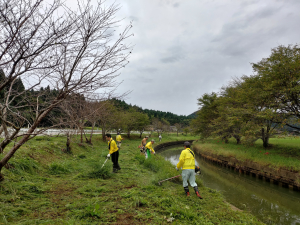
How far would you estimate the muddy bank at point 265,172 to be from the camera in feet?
30.9

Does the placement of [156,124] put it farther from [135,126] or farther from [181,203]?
[181,203]

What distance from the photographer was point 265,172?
1130cm

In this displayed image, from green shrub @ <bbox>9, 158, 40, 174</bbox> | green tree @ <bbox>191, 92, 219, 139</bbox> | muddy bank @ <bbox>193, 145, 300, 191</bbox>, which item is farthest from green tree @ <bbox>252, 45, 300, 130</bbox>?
green tree @ <bbox>191, 92, 219, 139</bbox>

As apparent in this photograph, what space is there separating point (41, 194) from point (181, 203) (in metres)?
3.54

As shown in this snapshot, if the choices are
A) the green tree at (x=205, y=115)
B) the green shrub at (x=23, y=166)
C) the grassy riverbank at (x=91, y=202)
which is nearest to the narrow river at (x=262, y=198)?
the grassy riverbank at (x=91, y=202)

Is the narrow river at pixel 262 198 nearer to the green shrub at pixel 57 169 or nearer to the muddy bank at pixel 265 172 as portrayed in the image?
the muddy bank at pixel 265 172

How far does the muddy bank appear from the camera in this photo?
30.9 feet

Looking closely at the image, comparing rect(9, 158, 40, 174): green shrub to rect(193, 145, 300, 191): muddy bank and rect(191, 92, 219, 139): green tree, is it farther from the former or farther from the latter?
rect(191, 92, 219, 139): green tree

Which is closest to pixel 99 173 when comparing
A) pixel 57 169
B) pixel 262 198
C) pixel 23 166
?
pixel 57 169

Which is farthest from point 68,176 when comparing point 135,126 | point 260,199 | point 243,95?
point 135,126

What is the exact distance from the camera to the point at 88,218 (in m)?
3.30

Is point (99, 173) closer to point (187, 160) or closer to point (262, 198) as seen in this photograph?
point (187, 160)

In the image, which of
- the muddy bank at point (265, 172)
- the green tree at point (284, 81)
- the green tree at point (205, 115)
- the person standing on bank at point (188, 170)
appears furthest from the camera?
the green tree at point (205, 115)

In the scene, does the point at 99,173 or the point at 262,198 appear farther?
the point at 262,198
